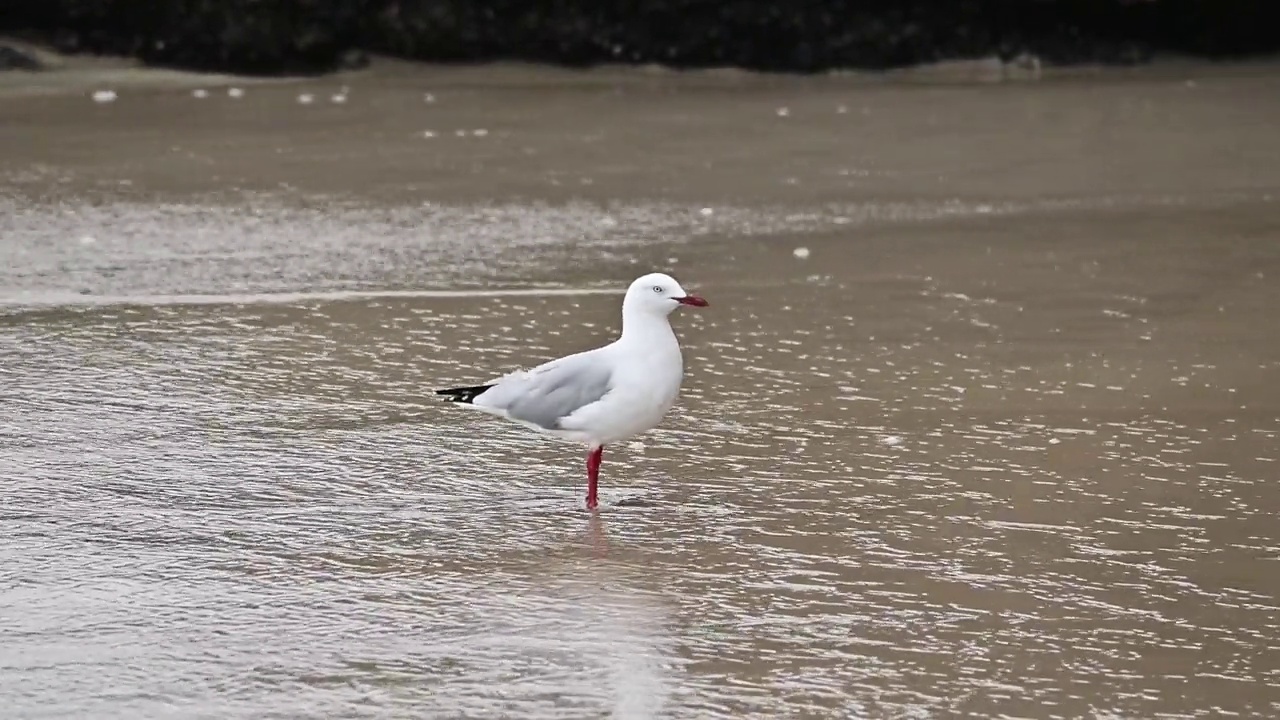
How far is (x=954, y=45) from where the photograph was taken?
13.4 meters

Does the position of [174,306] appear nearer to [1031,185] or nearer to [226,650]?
[226,650]

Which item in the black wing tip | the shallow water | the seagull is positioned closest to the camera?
the shallow water

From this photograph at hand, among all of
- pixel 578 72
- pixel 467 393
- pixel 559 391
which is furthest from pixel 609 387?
pixel 578 72

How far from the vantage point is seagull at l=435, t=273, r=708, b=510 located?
4941mm

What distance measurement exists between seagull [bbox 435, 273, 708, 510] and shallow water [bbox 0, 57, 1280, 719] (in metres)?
0.20

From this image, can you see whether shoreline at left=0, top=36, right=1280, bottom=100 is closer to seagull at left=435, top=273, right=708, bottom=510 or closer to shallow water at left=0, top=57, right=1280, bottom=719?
shallow water at left=0, top=57, right=1280, bottom=719

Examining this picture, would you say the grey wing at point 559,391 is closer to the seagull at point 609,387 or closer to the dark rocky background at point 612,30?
the seagull at point 609,387

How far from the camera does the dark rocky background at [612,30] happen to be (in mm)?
12727

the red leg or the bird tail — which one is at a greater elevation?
the bird tail

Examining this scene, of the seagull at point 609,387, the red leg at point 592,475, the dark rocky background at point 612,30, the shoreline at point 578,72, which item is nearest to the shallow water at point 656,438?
the red leg at point 592,475

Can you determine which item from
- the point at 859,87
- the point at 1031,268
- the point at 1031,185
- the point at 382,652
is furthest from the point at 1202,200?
the point at 382,652

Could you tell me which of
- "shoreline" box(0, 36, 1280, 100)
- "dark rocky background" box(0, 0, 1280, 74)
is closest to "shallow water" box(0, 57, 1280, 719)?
"shoreline" box(0, 36, 1280, 100)

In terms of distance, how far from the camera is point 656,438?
5.64 metres

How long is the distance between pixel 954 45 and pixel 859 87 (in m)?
1.27
